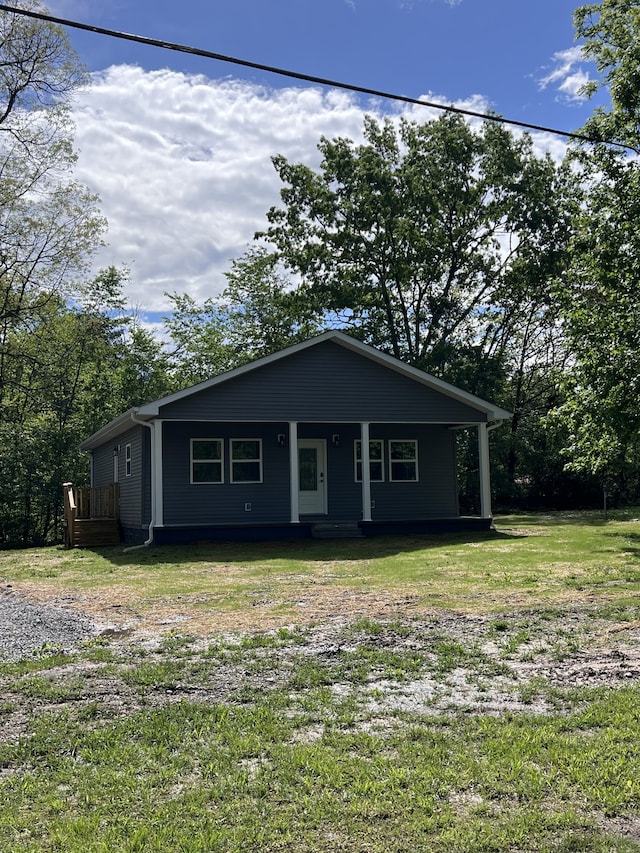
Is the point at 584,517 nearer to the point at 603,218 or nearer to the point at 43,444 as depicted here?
the point at 603,218

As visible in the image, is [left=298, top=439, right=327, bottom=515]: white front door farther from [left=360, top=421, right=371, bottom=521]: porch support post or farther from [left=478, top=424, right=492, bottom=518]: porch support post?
[left=478, top=424, right=492, bottom=518]: porch support post

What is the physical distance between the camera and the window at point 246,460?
712 inches

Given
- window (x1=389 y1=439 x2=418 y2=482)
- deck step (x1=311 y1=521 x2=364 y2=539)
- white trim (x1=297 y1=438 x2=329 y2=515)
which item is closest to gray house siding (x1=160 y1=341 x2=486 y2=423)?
white trim (x1=297 y1=438 x2=329 y2=515)

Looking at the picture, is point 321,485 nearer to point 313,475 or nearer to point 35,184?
point 313,475

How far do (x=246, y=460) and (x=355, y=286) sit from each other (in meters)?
13.6

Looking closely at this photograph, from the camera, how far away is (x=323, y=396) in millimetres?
17688

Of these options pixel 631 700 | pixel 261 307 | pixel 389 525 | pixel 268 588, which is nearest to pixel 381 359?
pixel 389 525

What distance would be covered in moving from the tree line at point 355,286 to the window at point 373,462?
6.48 m

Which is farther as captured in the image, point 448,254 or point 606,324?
point 448,254

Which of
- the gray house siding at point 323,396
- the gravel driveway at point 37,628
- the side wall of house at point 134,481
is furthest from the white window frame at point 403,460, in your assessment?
the gravel driveway at point 37,628

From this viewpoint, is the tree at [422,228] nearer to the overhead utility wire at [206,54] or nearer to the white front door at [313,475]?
the white front door at [313,475]

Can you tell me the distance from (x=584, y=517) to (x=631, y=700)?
19.3 meters

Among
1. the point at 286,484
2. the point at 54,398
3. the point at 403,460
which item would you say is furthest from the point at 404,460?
the point at 54,398

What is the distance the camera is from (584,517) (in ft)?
75.3
